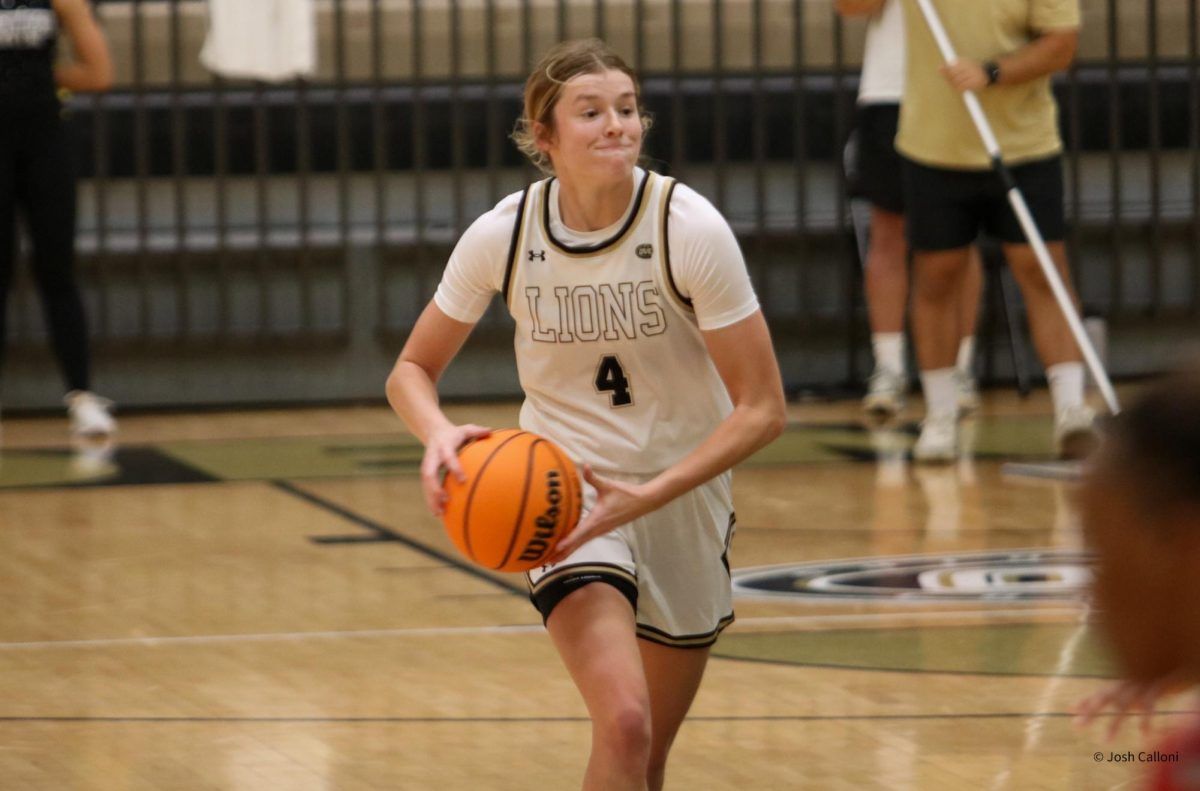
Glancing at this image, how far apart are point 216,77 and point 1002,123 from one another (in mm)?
4310

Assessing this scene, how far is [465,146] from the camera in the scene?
9.79m

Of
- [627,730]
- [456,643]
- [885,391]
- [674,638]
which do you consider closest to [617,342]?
[674,638]

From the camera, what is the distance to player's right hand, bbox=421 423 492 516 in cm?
300

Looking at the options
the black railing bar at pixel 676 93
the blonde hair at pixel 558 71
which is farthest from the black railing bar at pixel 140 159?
the blonde hair at pixel 558 71

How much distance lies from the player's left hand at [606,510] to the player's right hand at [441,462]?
0.18 meters

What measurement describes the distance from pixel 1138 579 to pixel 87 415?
7295mm

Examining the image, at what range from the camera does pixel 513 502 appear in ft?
9.62

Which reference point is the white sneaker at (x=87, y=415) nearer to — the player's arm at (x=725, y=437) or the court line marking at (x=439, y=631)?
the court line marking at (x=439, y=631)

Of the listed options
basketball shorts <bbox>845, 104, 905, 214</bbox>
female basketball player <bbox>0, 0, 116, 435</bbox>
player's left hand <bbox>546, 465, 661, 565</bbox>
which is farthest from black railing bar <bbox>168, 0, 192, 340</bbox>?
player's left hand <bbox>546, 465, 661, 565</bbox>

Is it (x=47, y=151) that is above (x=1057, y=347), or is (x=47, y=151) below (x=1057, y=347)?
above

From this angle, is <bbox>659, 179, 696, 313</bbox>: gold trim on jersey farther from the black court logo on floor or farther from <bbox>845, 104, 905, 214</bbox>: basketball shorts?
<bbox>845, 104, 905, 214</bbox>: basketball shorts

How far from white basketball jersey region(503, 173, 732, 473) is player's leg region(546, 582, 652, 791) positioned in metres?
0.27

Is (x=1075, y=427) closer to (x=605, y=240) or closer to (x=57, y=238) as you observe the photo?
(x=605, y=240)

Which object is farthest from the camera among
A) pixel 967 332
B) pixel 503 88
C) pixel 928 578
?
pixel 503 88
